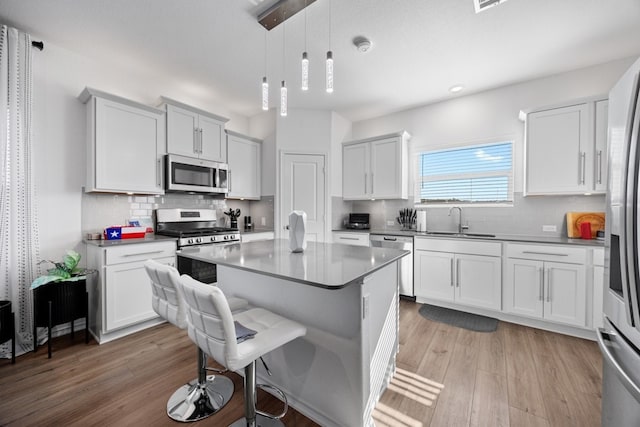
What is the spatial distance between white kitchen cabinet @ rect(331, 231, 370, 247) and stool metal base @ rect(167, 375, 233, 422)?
7.99ft

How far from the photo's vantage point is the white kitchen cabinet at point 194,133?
3.05 metres

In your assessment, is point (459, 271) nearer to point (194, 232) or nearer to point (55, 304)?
point (194, 232)

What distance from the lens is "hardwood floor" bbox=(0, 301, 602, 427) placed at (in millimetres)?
1532

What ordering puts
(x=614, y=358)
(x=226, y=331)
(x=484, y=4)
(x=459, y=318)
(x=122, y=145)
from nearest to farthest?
(x=614, y=358) → (x=226, y=331) → (x=484, y=4) → (x=122, y=145) → (x=459, y=318)

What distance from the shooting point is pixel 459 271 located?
3062 mm

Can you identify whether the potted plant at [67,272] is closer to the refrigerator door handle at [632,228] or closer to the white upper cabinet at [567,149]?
the refrigerator door handle at [632,228]

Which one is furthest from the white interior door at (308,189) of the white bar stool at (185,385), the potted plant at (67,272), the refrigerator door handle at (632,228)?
the refrigerator door handle at (632,228)

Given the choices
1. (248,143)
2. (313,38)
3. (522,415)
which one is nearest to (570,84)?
(313,38)

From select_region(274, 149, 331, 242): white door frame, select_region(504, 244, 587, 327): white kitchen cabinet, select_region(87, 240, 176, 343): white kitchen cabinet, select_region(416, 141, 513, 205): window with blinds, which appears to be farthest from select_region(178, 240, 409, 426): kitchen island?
select_region(416, 141, 513, 205): window with blinds

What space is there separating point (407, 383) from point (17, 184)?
3.51m

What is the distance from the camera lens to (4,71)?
6.99ft

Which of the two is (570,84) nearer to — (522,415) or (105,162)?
(522,415)

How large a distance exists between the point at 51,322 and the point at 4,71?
210cm

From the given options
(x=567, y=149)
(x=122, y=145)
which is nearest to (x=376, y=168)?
(x=567, y=149)
